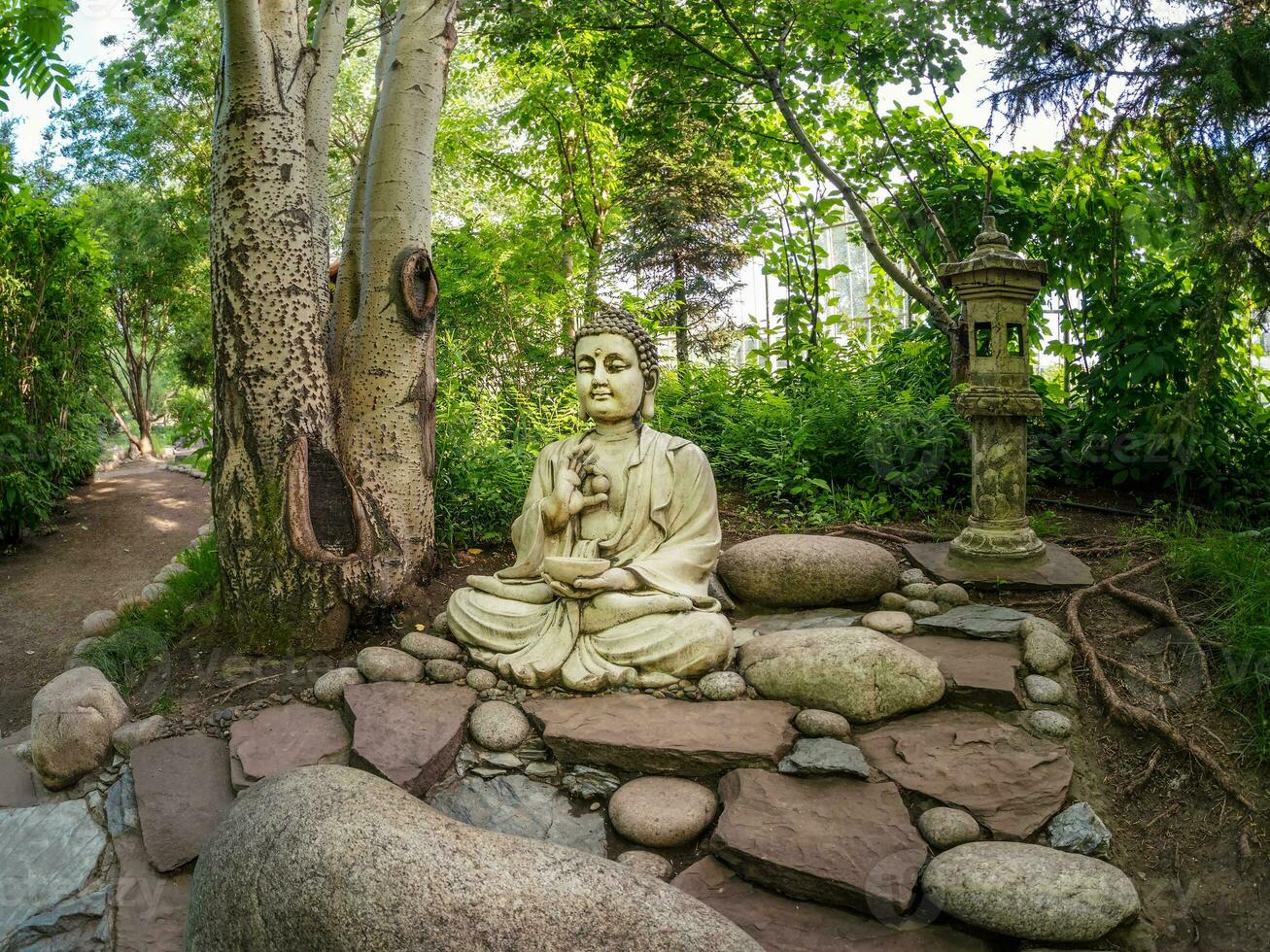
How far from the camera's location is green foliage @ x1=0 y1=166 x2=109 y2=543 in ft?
25.9

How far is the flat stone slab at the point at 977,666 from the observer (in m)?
3.45

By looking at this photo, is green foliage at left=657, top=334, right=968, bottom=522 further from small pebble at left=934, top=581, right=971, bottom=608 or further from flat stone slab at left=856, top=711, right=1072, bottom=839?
flat stone slab at left=856, top=711, right=1072, bottom=839

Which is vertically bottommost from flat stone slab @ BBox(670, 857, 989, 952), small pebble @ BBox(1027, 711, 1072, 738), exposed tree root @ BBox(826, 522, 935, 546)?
flat stone slab @ BBox(670, 857, 989, 952)

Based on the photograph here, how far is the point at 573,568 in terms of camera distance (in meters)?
3.80

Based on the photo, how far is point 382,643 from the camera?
169 inches

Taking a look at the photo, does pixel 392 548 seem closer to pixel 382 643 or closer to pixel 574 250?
pixel 382 643

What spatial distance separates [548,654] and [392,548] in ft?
3.99

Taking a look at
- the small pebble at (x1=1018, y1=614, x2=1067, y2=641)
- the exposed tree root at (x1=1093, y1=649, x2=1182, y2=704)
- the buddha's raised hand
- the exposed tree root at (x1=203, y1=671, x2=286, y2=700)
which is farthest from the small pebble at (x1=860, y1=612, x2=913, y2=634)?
the exposed tree root at (x1=203, y1=671, x2=286, y2=700)

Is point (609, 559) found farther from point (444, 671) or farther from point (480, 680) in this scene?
point (444, 671)

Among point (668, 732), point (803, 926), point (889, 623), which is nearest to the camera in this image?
point (803, 926)

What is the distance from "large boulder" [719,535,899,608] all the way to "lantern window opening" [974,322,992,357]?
1225 millimetres

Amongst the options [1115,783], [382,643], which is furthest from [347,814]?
[1115,783]

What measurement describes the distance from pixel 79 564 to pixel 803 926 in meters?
7.47

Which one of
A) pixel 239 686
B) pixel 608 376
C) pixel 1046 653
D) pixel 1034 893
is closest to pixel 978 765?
pixel 1034 893
